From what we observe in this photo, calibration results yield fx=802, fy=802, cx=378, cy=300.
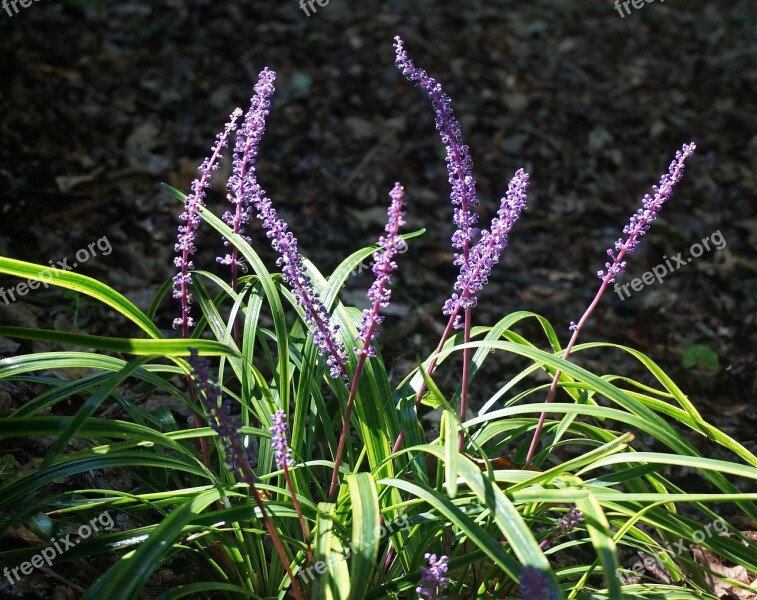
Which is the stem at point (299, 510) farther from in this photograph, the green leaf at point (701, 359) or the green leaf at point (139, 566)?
the green leaf at point (701, 359)

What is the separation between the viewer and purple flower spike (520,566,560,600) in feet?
5.51

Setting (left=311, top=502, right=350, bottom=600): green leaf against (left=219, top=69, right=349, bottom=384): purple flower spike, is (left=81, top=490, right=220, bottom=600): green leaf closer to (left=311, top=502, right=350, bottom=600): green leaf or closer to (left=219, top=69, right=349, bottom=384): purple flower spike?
(left=311, top=502, right=350, bottom=600): green leaf

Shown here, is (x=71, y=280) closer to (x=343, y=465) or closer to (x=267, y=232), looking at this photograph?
(x=267, y=232)

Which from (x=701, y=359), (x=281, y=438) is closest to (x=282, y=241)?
(x=281, y=438)

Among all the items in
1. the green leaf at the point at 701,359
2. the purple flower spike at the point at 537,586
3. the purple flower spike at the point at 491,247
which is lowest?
the green leaf at the point at 701,359

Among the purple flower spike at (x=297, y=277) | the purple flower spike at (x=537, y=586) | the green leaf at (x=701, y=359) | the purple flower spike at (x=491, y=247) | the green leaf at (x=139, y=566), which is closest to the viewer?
the purple flower spike at (x=537, y=586)

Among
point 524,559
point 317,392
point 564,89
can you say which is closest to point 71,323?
point 317,392

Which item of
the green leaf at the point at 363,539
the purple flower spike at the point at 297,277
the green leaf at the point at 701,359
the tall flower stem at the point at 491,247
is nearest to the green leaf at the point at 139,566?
the green leaf at the point at 363,539

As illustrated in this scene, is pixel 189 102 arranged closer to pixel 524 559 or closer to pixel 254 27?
pixel 254 27

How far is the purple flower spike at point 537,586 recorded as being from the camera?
168 centimetres

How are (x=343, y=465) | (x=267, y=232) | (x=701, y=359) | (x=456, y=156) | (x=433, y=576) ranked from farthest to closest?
(x=701, y=359) < (x=343, y=465) < (x=267, y=232) < (x=456, y=156) < (x=433, y=576)

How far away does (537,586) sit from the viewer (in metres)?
1.68

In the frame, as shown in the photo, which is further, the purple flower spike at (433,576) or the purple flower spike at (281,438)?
the purple flower spike at (433,576)

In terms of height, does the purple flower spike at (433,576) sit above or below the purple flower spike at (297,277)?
below
